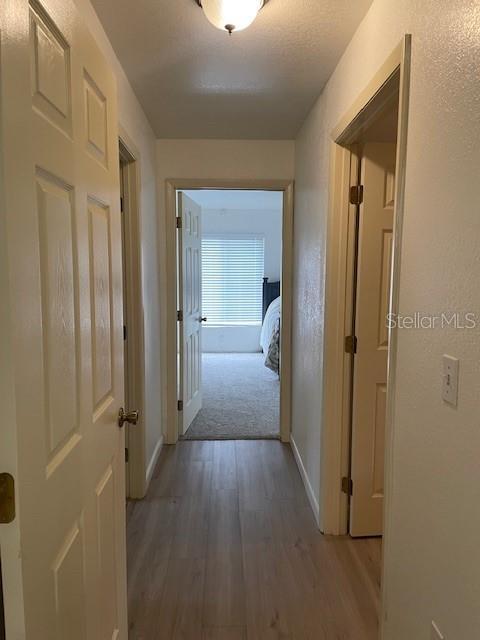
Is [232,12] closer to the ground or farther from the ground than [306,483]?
farther from the ground

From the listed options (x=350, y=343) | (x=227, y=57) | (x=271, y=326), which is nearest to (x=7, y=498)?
(x=350, y=343)

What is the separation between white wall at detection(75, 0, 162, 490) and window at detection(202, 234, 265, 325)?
3.83 meters

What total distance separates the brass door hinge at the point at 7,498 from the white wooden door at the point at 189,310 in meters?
2.72

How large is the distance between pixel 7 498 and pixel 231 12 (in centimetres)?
166

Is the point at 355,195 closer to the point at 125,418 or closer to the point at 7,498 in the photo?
the point at 125,418

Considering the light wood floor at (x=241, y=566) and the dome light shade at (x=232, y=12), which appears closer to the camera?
the dome light shade at (x=232, y=12)

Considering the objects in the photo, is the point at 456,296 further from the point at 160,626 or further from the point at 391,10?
the point at 160,626

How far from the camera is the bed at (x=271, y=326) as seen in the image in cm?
549

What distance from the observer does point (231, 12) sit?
1.49 meters

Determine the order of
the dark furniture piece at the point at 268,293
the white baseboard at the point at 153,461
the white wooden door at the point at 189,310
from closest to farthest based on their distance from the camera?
the white baseboard at the point at 153,461 → the white wooden door at the point at 189,310 → the dark furniture piece at the point at 268,293

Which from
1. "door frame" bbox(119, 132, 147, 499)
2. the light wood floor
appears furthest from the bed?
"door frame" bbox(119, 132, 147, 499)

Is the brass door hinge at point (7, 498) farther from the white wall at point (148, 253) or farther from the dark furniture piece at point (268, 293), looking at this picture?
the dark furniture piece at point (268, 293)

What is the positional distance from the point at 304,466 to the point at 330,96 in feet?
7.23

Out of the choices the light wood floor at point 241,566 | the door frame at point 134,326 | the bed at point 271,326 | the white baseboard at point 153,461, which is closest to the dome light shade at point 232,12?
the door frame at point 134,326
